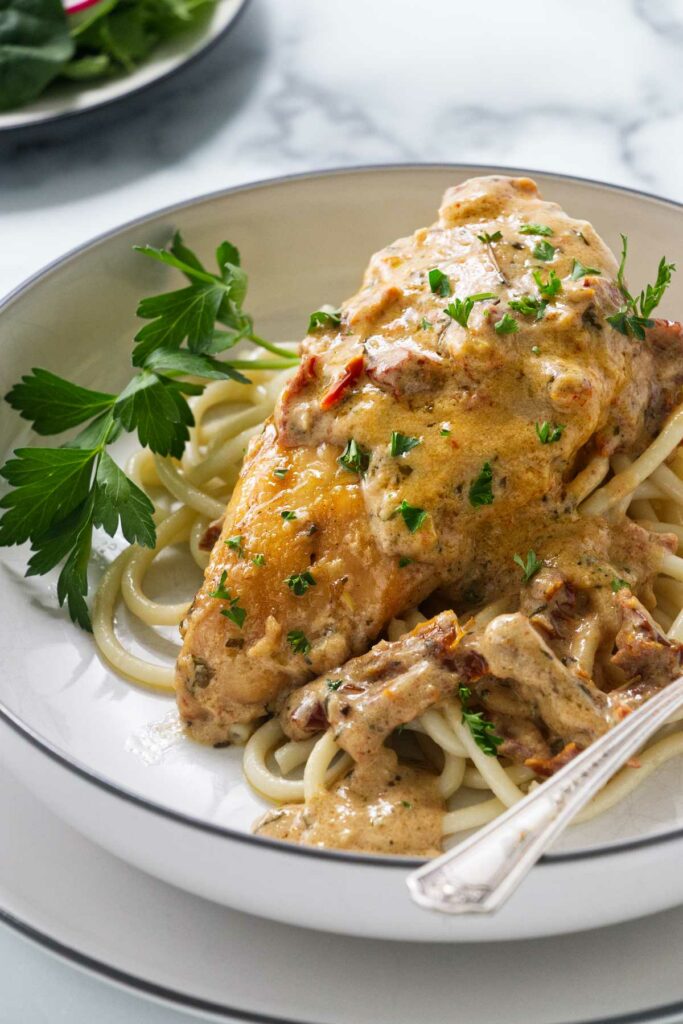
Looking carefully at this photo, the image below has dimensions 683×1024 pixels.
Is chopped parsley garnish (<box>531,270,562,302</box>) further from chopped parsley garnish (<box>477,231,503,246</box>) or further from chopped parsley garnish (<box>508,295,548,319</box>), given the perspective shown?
chopped parsley garnish (<box>477,231,503,246</box>)

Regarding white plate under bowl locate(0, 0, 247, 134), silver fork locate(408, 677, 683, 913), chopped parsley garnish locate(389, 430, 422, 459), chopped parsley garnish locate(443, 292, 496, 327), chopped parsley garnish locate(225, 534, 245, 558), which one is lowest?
silver fork locate(408, 677, 683, 913)

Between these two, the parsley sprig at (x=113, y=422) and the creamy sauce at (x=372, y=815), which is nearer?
the creamy sauce at (x=372, y=815)

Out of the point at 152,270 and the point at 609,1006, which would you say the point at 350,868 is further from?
the point at 152,270

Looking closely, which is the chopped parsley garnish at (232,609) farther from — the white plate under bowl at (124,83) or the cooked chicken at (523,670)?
the white plate under bowl at (124,83)

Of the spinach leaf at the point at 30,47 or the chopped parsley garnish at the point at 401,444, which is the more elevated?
the spinach leaf at the point at 30,47

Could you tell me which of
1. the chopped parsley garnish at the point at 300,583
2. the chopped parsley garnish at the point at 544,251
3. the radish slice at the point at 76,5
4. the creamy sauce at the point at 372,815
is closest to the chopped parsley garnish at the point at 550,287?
the chopped parsley garnish at the point at 544,251

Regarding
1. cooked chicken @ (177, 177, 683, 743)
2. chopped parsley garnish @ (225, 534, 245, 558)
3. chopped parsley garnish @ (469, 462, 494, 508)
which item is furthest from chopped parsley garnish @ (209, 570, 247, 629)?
chopped parsley garnish @ (469, 462, 494, 508)

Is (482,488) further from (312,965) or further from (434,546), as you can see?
(312,965)
